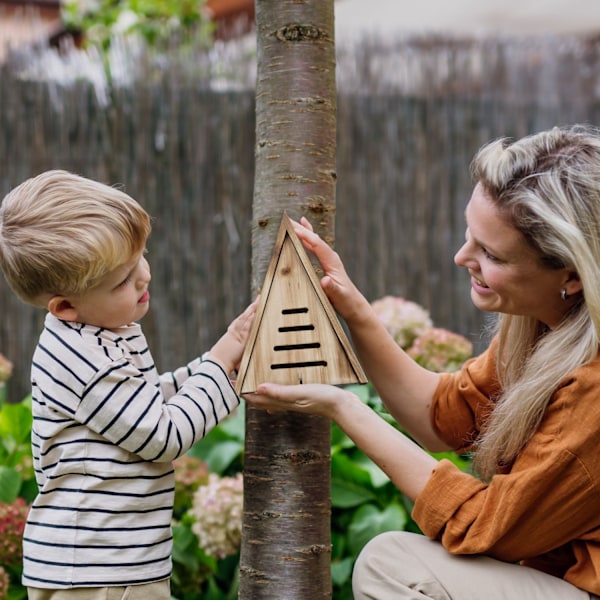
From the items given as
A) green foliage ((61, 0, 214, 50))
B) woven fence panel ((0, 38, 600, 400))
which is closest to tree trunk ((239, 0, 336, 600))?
woven fence panel ((0, 38, 600, 400))

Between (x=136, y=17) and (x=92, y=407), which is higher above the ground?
(x=136, y=17)

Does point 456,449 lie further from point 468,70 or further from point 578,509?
point 468,70

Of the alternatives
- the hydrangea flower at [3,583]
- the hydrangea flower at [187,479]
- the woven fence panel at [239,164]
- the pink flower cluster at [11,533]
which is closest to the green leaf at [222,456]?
the hydrangea flower at [187,479]

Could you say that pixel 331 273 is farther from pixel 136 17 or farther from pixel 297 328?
pixel 136 17

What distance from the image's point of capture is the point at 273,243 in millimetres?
1941

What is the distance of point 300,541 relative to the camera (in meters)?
1.92

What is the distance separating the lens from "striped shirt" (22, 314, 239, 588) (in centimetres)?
166

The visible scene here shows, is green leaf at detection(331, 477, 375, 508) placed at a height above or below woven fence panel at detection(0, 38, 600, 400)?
below

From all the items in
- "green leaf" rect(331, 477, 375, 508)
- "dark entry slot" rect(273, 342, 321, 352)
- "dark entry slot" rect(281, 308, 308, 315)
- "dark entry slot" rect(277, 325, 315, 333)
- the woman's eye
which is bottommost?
"green leaf" rect(331, 477, 375, 508)

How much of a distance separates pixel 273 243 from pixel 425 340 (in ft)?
4.05

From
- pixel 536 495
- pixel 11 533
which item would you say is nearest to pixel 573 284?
Answer: pixel 536 495

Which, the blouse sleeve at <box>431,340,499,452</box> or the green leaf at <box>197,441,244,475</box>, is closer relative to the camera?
the blouse sleeve at <box>431,340,499,452</box>

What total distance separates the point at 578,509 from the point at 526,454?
0.46 ft

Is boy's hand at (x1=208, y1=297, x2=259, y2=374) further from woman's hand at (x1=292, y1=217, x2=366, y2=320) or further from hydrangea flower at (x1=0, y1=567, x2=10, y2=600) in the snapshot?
hydrangea flower at (x1=0, y1=567, x2=10, y2=600)
